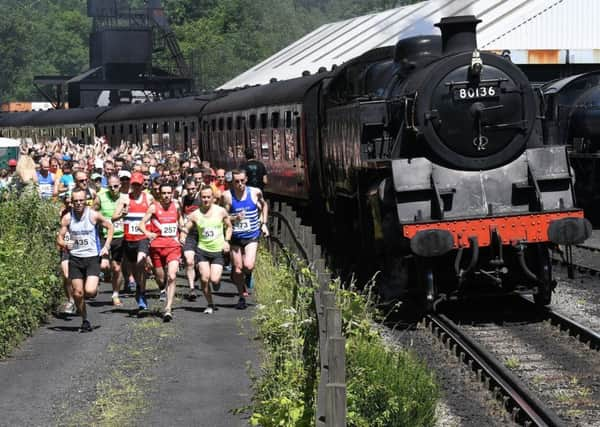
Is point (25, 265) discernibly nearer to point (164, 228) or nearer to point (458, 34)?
point (164, 228)

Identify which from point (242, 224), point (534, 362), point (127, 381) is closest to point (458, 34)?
point (242, 224)

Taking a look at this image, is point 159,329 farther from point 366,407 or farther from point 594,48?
point 594,48

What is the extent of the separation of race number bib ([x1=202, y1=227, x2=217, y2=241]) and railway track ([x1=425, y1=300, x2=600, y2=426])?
2856 mm

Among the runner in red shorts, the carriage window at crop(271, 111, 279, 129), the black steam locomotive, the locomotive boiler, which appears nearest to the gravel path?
the runner in red shorts

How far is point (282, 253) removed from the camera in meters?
18.8

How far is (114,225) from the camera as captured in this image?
1645 cm

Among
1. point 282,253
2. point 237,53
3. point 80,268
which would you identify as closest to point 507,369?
point 80,268

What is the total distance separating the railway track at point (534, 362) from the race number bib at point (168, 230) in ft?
10.8

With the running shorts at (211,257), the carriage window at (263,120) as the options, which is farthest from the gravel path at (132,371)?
the carriage window at (263,120)

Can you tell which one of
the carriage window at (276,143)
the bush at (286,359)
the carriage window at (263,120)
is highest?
the carriage window at (263,120)

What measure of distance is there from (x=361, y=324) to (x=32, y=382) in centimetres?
308

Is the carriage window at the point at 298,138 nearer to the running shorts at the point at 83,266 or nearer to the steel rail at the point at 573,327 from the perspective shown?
the steel rail at the point at 573,327

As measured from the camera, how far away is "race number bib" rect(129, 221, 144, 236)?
52.5ft

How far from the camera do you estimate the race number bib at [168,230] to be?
1555 centimetres
